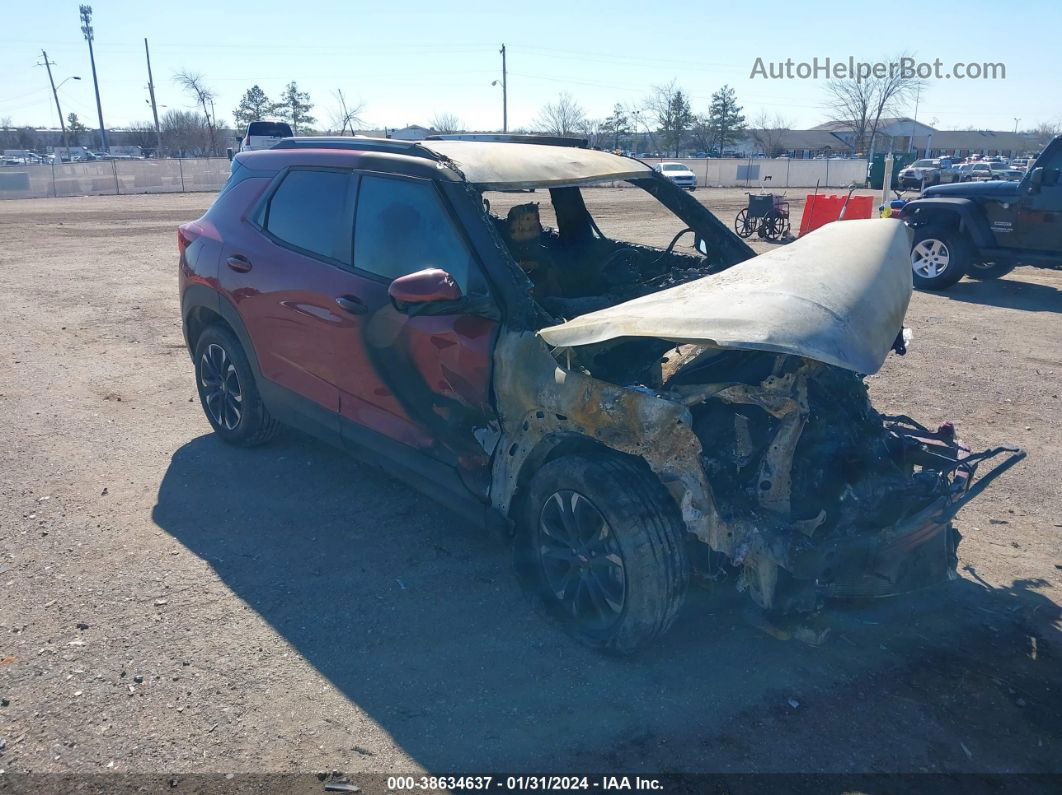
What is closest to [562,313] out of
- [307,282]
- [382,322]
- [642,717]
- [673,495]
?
[382,322]

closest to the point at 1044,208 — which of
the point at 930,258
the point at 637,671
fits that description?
the point at 930,258

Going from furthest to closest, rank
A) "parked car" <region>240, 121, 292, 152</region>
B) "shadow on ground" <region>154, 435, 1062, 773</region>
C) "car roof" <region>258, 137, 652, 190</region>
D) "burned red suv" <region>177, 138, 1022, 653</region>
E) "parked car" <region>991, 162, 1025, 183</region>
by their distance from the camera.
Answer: "parked car" <region>991, 162, 1025, 183</region> → "parked car" <region>240, 121, 292, 152</region> → "car roof" <region>258, 137, 652, 190</region> → "burned red suv" <region>177, 138, 1022, 653</region> → "shadow on ground" <region>154, 435, 1062, 773</region>

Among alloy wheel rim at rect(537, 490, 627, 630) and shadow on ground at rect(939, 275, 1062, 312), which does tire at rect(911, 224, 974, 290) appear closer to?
shadow on ground at rect(939, 275, 1062, 312)

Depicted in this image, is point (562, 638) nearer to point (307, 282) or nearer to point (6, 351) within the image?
point (307, 282)

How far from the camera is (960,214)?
36.4ft

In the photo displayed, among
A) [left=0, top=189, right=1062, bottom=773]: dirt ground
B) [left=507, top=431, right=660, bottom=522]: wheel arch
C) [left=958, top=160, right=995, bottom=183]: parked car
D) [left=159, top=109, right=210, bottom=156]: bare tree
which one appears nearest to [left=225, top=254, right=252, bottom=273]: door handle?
[left=0, top=189, right=1062, bottom=773]: dirt ground

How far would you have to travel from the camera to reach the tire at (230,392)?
510 centimetres

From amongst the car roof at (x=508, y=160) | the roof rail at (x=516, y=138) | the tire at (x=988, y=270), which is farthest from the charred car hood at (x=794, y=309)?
the tire at (x=988, y=270)

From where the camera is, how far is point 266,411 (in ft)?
16.9

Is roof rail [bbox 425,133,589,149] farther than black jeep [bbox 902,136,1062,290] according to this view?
No

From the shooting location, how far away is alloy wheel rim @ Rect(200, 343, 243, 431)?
521 centimetres

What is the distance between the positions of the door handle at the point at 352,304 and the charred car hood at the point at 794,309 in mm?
1124

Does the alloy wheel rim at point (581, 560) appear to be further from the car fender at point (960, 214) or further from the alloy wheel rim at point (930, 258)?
the car fender at point (960, 214)

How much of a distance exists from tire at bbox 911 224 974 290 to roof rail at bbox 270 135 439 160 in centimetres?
923
